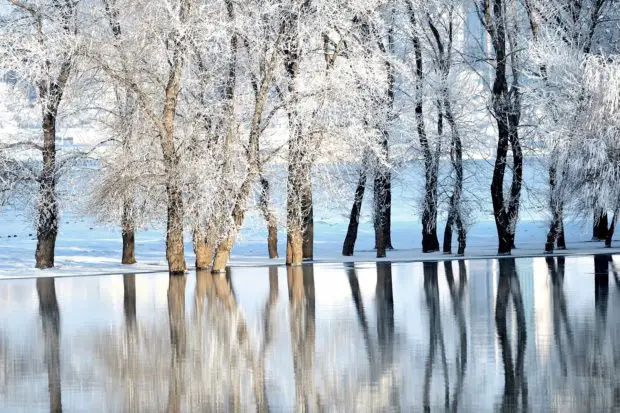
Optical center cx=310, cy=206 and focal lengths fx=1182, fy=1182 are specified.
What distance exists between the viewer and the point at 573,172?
115 ft

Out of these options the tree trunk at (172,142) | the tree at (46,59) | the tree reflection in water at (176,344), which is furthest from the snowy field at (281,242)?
the tree reflection in water at (176,344)

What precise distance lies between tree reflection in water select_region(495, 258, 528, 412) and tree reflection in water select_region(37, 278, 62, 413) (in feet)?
12.7

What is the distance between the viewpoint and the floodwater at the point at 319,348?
10.3m

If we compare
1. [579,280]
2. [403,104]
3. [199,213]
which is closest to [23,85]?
[199,213]

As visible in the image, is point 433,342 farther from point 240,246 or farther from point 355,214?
point 240,246

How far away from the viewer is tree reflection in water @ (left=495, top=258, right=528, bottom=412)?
32.8ft

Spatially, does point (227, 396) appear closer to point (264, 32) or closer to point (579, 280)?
point (579, 280)

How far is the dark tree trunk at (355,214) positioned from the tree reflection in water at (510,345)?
13.2 metres

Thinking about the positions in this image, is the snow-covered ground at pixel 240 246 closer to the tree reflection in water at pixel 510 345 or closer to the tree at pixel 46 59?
the tree at pixel 46 59

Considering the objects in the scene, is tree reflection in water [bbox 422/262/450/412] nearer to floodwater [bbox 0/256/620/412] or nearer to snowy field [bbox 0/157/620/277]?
floodwater [bbox 0/256/620/412]

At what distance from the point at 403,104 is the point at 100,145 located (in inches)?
452

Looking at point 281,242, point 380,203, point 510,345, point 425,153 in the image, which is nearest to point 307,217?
point 380,203

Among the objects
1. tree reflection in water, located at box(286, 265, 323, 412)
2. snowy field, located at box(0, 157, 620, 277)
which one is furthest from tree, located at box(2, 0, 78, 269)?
tree reflection in water, located at box(286, 265, 323, 412)

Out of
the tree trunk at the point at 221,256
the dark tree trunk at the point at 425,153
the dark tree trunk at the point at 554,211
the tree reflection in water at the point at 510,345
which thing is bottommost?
the tree reflection in water at the point at 510,345
